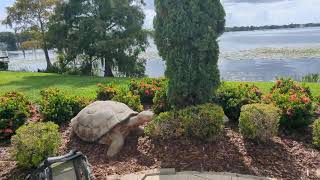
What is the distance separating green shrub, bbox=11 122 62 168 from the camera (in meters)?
5.49

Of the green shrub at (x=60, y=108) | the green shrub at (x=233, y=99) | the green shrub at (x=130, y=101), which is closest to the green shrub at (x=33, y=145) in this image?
the green shrub at (x=60, y=108)

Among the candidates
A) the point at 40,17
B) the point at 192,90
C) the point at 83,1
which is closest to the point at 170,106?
the point at 192,90

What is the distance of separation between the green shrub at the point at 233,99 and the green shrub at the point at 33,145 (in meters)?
3.35

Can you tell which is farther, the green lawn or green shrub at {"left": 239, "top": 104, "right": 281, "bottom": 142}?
the green lawn

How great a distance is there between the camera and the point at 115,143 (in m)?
6.12

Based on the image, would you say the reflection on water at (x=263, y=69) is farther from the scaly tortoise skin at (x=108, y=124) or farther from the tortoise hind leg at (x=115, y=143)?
the tortoise hind leg at (x=115, y=143)

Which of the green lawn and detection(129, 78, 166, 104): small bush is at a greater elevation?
detection(129, 78, 166, 104): small bush

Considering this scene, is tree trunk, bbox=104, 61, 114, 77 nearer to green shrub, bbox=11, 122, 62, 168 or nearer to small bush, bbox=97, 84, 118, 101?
small bush, bbox=97, 84, 118, 101

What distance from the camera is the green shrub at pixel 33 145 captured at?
18.0ft

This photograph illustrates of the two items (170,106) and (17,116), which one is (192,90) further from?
(17,116)

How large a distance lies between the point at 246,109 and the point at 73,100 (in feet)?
12.0

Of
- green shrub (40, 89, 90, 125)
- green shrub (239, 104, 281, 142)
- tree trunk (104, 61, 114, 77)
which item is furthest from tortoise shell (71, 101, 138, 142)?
tree trunk (104, 61, 114, 77)

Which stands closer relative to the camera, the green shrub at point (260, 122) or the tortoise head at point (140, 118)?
the green shrub at point (260, 122)

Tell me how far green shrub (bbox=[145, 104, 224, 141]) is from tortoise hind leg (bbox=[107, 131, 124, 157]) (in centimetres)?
46
